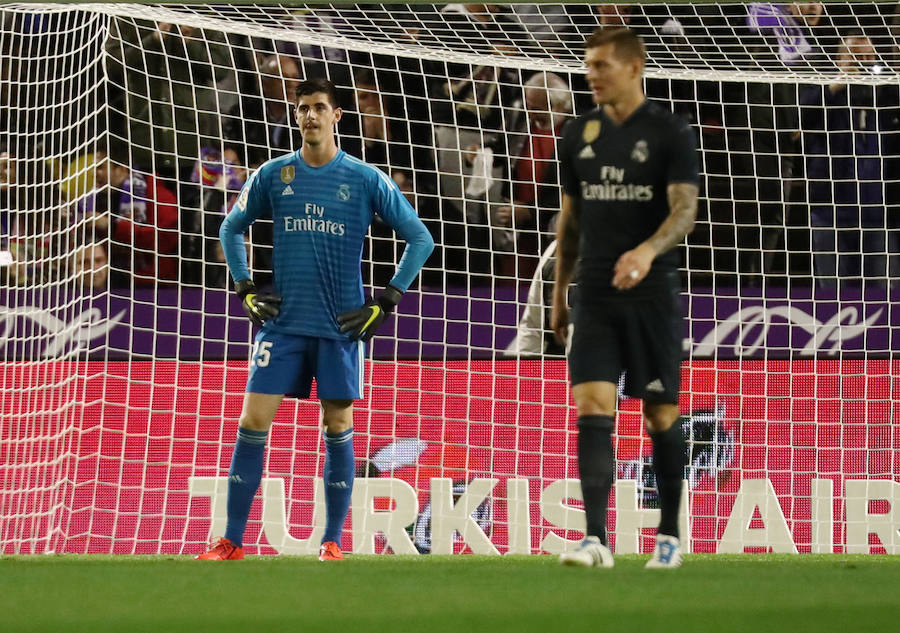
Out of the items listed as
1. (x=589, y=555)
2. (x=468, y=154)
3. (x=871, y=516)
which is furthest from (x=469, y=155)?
(x=589, y=555)

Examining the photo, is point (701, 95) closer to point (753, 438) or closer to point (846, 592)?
point (753, 438)

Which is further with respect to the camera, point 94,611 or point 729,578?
point 729,578

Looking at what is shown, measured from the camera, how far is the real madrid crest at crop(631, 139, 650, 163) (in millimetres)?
4090

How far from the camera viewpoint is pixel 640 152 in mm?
4090

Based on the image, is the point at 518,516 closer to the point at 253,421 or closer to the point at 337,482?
the point at 337,482

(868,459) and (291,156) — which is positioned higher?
(291,156)

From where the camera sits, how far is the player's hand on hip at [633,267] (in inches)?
152

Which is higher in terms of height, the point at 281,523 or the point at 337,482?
the point at 337,482

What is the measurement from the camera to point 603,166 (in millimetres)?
4133

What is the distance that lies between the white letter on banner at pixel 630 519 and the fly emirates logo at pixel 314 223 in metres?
2.87

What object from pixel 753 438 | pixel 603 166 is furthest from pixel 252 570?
pixel 753 438

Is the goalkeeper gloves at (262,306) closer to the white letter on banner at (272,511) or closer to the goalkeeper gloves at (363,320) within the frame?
the goalkeeper gloves at (363,320)

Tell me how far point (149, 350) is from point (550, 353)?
2268mm

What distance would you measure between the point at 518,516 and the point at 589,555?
3.43 metres
